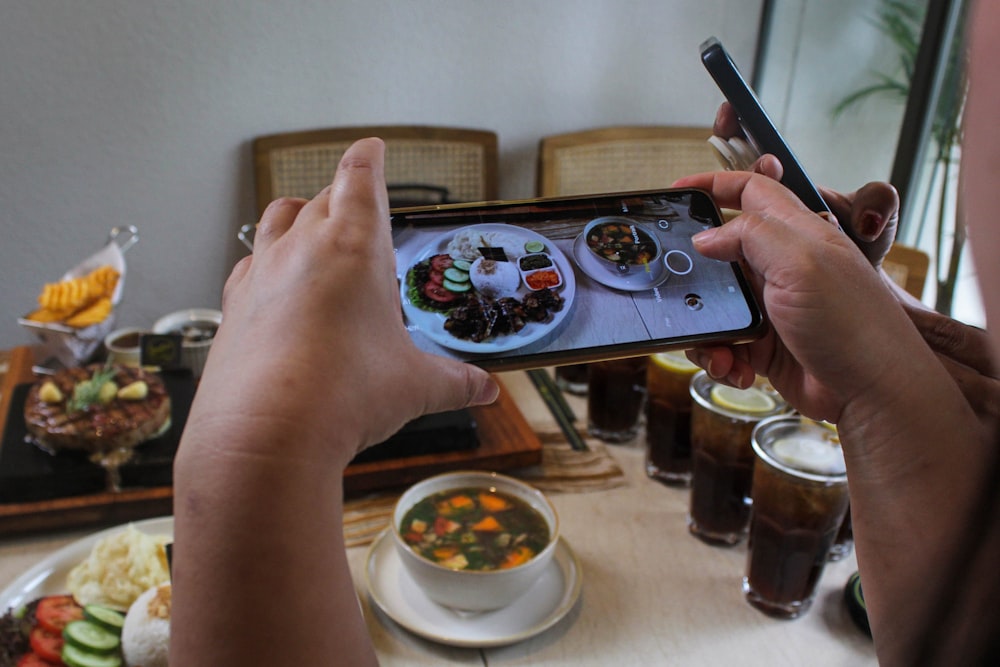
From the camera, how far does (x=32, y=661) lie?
2.52 ft

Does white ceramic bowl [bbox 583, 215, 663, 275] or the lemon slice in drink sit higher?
white ceramic bowl [bbox 583, 215, 663, 275]

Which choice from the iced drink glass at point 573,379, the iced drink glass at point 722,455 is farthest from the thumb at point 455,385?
the iced drink glass at point 573,379

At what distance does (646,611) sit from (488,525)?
0.66ft

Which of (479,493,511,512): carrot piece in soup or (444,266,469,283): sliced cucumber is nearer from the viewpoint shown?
(444,266,469,283): sliced cucumber

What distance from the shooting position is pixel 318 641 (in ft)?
1.44

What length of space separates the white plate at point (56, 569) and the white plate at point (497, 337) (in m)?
0.42

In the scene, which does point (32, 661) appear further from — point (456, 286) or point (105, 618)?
point (456, 286)

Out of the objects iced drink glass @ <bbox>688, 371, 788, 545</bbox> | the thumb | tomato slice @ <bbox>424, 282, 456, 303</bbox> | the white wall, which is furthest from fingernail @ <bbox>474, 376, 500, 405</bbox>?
the white wall

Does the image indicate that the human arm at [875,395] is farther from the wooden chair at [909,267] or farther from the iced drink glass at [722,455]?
the wooden chair at [909,267]

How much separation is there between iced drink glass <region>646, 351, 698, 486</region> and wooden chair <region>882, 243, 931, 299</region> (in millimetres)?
633

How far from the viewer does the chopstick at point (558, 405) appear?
1212 mm

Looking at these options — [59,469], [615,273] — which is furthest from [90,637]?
[615,273]

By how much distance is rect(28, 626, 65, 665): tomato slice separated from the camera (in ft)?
2.53

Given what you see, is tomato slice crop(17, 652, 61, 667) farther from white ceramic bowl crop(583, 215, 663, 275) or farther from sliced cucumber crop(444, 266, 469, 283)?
white ceramic bowl crop(583, 215, 663, 275)
